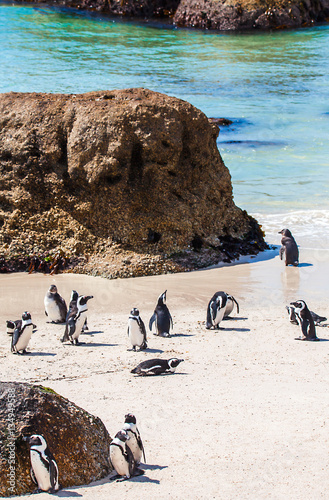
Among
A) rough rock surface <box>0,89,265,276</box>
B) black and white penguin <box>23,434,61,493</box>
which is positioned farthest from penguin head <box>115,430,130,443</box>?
rough rock surface <box>0,89,265,276</box>

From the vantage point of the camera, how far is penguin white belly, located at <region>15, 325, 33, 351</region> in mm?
6945

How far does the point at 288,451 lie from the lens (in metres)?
4.68

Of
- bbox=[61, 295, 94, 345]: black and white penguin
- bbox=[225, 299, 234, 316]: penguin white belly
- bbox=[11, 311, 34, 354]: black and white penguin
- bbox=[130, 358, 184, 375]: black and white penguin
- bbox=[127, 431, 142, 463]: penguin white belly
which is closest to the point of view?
bbox=[127, 431, 142, 463]: penguin white belly

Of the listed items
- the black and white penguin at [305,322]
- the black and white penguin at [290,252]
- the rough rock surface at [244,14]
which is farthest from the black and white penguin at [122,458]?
the rough rock surface at [244,14]

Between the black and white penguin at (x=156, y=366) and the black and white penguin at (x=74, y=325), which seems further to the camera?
the black and white penguin at (x=74, y=325)

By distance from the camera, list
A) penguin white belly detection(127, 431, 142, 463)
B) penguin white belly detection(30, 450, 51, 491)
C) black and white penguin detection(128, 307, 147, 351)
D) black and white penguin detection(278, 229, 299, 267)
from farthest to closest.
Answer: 1. black and white penguin detection(278, 229, 299, 267)
2. black and white penguin detection(128, 307, 147, 351)
3. penguin white belly detection(127, 431, 142, 463)
4. penguin white belly detection(30, 450, 51, 491)

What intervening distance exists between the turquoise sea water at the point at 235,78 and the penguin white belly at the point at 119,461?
8.21 meters

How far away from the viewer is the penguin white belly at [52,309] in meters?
8.17

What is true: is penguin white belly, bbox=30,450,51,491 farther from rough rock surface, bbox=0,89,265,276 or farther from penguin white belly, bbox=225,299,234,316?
rough rock surface, bbox=0,89,265,276

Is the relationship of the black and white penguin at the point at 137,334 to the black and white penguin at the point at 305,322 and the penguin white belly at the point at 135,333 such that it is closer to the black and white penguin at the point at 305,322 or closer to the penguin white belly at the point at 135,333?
the penguin white belly at the point at 135,333

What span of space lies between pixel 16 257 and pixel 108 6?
131 ft

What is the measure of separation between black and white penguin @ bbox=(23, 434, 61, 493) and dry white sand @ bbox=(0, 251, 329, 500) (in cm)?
8

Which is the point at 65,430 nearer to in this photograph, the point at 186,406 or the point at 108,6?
the point at 186,406

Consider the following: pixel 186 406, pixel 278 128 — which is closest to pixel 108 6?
pixel 278 128
